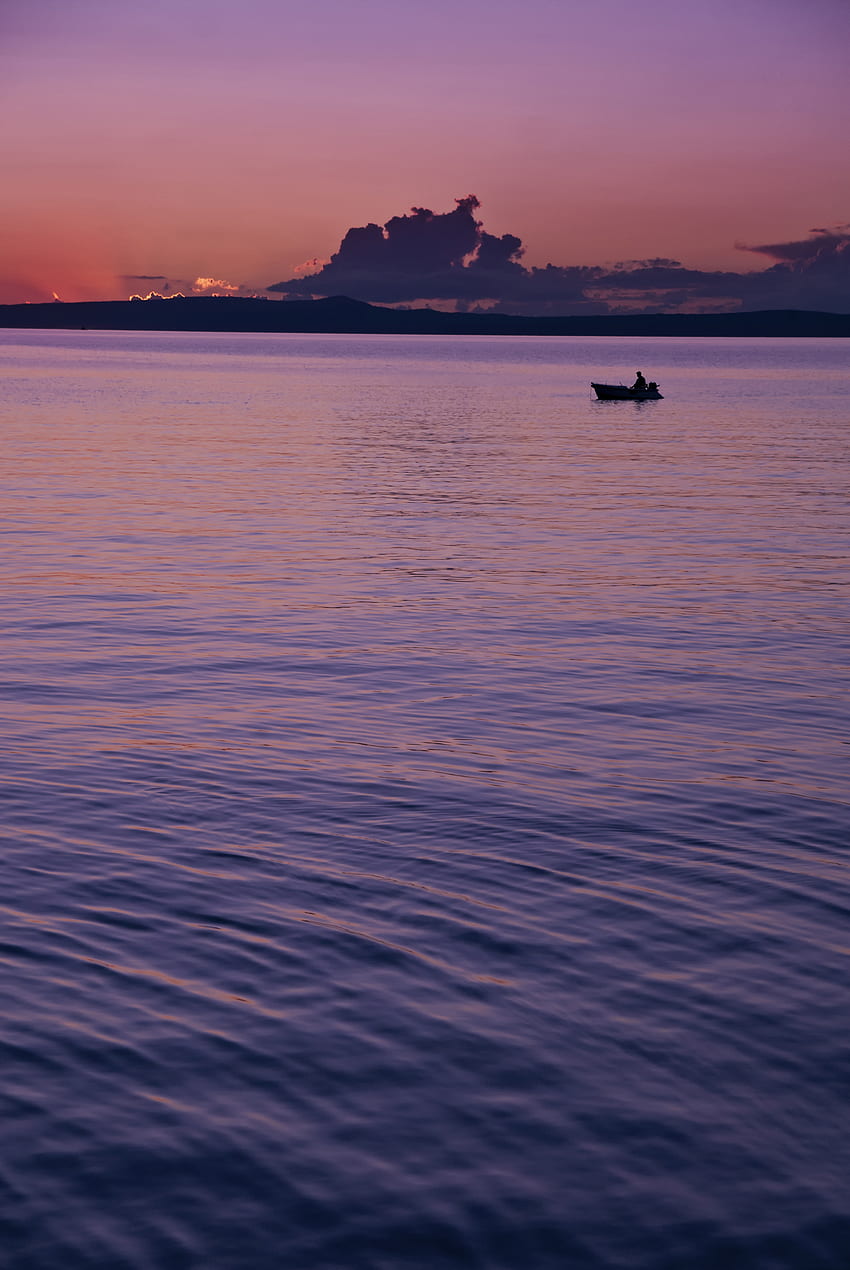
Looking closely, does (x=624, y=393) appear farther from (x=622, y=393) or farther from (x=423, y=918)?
(x=423, y=918)

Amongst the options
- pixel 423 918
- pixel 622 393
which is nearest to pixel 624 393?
pixel 622 393

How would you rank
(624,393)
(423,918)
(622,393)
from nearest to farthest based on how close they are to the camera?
(423,918), (624,393), (622,393)

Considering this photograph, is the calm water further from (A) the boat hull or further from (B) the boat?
(A) the boat hull

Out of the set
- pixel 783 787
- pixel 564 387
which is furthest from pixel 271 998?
pixel 564 387

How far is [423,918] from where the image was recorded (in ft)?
41.0

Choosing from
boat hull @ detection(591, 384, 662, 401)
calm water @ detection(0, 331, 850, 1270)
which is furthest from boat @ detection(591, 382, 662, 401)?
calm water @ detection(0, 331, 850, 1270)

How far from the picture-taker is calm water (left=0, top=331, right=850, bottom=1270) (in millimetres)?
8367

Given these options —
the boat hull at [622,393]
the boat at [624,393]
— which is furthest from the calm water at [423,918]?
the boat hull at [622,393]

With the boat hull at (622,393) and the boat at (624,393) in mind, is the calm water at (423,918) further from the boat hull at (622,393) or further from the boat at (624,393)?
the boat hull at (622,393)

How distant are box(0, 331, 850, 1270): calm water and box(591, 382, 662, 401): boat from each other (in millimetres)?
71592

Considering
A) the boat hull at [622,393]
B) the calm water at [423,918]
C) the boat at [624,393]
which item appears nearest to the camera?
the calm water at [423,918]

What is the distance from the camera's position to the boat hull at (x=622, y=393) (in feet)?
336

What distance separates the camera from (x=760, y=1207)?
8.35 metres

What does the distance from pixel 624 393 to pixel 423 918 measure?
95.7m
